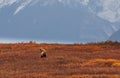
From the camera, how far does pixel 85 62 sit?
132 ft

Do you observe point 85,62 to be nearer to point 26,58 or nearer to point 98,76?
point 26,58

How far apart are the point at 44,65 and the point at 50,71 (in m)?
4.75

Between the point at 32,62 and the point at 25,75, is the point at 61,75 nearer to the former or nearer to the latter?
the point at 25,75

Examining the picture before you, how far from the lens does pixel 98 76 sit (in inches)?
1178

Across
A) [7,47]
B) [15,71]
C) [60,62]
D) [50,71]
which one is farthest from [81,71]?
[7,47]

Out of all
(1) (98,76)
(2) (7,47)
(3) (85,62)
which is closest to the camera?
(1) (98,76)

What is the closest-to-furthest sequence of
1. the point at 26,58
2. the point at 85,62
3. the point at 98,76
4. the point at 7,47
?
the point at 98,76 → the point at 85,62 → the point at 26,58 → the point at 7,47

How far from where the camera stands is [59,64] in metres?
39.5

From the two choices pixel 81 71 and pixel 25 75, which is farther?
pixel 81 71

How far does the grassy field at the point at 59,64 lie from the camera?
105 feet

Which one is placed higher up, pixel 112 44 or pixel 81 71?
pixel 112 44

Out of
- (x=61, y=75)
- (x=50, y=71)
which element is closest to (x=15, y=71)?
(x=50, y=71)

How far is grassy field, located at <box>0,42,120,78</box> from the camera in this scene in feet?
105

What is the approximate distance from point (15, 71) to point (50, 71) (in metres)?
2.51
